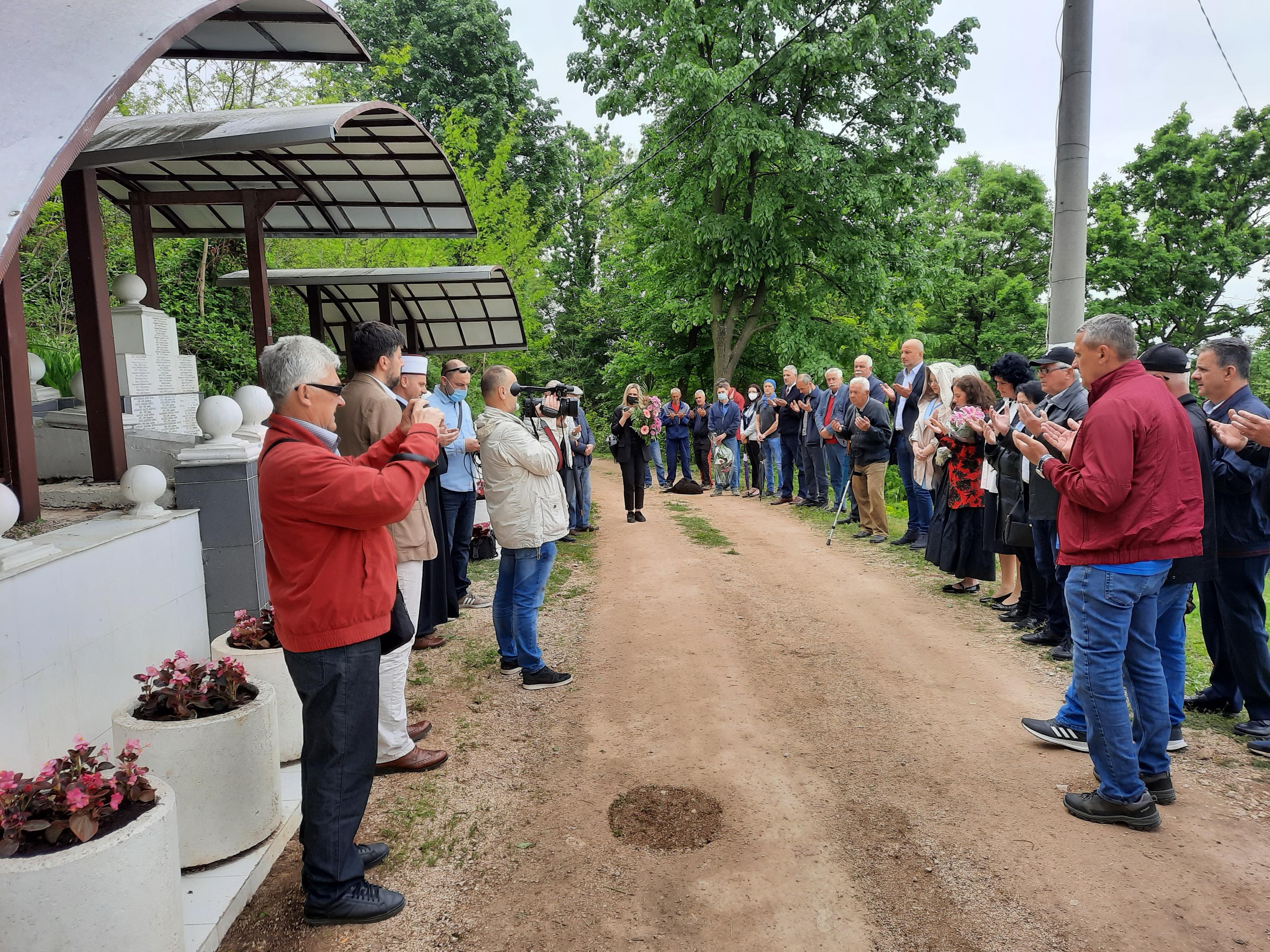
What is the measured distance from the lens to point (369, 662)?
2.96m

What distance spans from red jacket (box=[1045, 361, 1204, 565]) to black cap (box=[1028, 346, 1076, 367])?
166cm

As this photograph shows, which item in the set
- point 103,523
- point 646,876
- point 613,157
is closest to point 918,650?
point 646,876

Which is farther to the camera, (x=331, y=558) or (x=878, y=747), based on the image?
(x=878, y=747)

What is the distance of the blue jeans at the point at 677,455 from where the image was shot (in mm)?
15711

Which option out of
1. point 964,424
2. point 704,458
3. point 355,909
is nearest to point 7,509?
point 355,909

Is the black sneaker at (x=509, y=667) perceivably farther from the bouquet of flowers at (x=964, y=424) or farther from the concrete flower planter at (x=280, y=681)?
the bouquet of flowers at (x=964, y=424)

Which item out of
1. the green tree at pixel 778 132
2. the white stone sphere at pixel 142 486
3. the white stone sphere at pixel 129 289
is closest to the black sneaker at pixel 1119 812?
the white stone sphere at pixel 142 486

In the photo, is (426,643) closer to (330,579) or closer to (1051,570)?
(330,579)

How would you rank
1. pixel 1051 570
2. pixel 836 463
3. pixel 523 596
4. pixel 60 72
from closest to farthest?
pixel 60 72, pixel 523 596, pixel 1051 570, pixel 836 463

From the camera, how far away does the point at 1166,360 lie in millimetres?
4527

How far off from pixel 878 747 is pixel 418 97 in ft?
95.2

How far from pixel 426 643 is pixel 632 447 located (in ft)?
20.4

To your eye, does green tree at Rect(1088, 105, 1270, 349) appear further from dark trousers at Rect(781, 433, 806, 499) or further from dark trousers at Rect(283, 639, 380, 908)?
dark trousers at Rect(283, 639, 380, 908)

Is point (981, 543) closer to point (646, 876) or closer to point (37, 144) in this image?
Result: point (646, 876)
